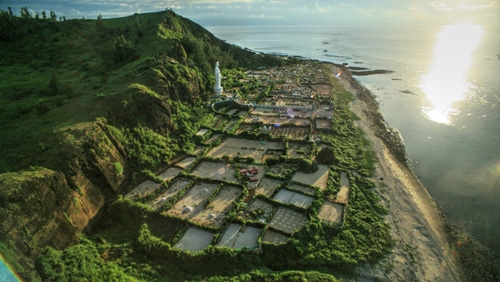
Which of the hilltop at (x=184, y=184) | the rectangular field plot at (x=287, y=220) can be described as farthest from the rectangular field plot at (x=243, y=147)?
the rectangular field plot at (x=287, y=220)

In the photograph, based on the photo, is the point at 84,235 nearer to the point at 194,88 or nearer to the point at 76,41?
the point at 194,88

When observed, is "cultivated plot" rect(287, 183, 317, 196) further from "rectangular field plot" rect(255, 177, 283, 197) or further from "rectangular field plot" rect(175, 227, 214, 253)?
"rectangular field plot" rect(175, 227, 214, 253)

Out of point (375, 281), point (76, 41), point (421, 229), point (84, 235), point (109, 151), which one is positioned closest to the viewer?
point (375, 281)

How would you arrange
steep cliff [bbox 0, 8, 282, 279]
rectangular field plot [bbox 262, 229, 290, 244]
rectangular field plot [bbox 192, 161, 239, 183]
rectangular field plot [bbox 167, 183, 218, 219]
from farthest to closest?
rectangular field plot [bbox 192, 161, 239, 183] < rectangular field plot [bbox 167, 183, 218, 219] < rectangular field plot [bbox 262, 229, 290, 244] < steep cliff [bbox 0, 8, 282, 279]

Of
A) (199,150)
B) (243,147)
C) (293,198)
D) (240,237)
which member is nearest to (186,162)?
(199,150)

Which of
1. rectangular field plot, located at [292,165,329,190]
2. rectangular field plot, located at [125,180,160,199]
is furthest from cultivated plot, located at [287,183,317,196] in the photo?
rectangular field plot, located at [125,180,160,199]

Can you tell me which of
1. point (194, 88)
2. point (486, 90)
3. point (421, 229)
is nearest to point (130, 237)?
point (421, 229)
